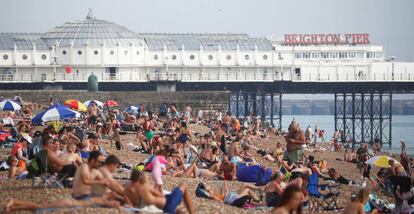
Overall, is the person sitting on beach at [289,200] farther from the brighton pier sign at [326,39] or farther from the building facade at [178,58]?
the brighton pier sign at [326,39]

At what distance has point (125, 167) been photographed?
25.4m

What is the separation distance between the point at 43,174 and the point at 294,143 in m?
6.92

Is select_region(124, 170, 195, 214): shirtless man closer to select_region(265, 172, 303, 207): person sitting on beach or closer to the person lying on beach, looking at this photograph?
select_region(265, 172, 303, 207): person sitting on beach

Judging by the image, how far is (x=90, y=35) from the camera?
274ft

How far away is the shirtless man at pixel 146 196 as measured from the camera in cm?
1634

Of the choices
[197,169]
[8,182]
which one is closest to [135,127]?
[197,169]

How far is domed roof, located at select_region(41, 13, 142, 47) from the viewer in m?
82.6

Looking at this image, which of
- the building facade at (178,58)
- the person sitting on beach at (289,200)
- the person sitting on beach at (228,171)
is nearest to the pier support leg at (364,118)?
the building facade at (178,58)

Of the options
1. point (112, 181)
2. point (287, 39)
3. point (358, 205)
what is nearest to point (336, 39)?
point (287, 39)

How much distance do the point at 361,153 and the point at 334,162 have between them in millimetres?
7091

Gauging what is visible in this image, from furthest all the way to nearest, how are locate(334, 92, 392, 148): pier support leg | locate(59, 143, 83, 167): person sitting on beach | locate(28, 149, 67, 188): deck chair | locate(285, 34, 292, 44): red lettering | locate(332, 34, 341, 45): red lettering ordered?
locate(332, 34, 341, 45): red lettering
locate(285, 34, 292, 44): red lettering
locate(334, 92, 392, 148): pier support leg
locate(59, 143, 83, 167): person sitting on beach
locate(28, 149, 67, 188): deck chair

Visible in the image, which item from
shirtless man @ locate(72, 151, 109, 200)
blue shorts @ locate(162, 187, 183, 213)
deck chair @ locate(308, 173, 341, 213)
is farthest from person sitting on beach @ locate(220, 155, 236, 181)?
blue shorts @ locate(162, 187, 183, 213)

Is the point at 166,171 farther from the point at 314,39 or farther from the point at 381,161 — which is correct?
the point at 314,39

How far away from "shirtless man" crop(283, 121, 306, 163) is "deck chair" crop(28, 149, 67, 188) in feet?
21.6
